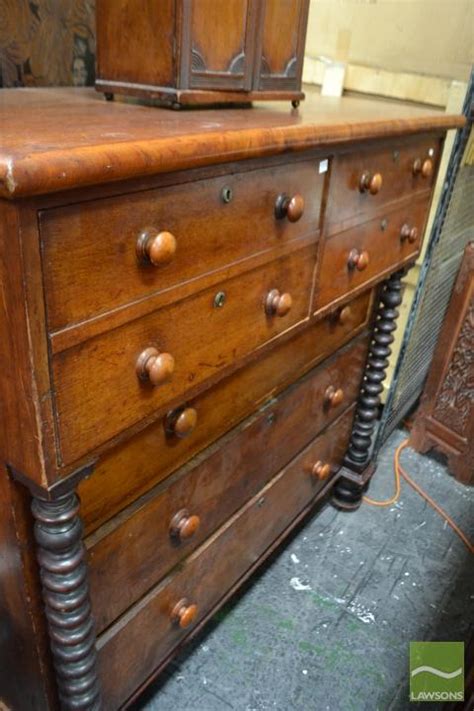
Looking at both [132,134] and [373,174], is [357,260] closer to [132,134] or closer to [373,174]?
[373,174]

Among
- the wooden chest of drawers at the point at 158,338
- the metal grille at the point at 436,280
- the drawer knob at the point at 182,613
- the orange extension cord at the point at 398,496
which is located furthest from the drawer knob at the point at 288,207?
the orange extension cord at the point at 398,496

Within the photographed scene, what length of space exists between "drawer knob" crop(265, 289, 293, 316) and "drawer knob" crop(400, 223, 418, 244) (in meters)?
0.56

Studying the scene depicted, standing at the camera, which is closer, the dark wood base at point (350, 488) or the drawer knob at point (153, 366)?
the drawer knob at point (153, 366)

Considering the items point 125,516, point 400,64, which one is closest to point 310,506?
point 125,516

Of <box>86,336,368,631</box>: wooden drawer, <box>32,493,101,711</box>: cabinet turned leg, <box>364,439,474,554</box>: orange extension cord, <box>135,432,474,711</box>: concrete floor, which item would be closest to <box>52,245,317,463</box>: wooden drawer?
<box>32,493,101,711</box>: cabinet turned leg

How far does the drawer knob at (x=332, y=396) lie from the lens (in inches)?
59.1

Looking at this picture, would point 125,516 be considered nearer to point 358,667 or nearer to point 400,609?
point 358,667

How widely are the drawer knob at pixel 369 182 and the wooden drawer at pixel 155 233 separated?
0.20 meters

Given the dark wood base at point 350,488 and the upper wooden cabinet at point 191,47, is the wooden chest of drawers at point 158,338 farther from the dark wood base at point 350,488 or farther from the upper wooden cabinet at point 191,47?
the dark wood base at point 350,488

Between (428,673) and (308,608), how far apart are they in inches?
12.5

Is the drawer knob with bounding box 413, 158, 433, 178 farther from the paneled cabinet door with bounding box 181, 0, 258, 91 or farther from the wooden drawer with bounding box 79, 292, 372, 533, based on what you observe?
the paneled cabinet door with bounding box 181, 0, 258, 91

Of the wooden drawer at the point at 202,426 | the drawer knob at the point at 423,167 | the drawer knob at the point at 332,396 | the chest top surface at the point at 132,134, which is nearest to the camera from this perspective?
the chest top surface at the point at 132,134

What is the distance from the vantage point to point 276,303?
976mm

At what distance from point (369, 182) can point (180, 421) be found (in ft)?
1.93
